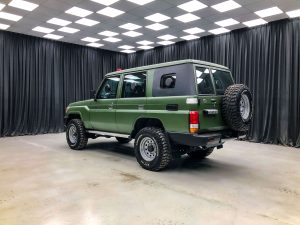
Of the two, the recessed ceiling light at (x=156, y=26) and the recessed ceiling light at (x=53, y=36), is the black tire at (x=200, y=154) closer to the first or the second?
the recessed ceiling light at (x=156, y=26)

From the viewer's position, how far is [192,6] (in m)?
6.25

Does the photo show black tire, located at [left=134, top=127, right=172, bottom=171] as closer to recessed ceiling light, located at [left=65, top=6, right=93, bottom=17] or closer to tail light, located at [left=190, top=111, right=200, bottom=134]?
tail light, located at [left=190, top=111, right=200, bottom=134]

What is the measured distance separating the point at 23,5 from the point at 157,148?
5289mm

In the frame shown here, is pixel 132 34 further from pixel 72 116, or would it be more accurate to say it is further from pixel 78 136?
pixel 78 136

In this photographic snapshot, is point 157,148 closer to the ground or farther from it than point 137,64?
closer to the ground

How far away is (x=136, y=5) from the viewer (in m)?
6.26

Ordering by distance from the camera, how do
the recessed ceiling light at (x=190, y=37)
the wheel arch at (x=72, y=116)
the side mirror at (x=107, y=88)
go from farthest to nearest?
the recessed ceiling light at (x=190, y=37) → the wheel arch at (x=72, y=116) → the side mirror at (x=107, y=88)

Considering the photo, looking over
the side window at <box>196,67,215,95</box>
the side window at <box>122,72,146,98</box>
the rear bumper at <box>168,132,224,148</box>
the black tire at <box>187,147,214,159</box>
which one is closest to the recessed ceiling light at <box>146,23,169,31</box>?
the side window at <box>122,72,146,98</box>

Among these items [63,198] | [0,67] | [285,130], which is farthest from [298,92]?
[0,67]

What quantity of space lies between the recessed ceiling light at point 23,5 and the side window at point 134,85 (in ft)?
11.5

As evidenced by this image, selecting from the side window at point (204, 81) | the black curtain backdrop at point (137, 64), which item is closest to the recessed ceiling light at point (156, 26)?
the black curtain backdrop at point (137, 64)

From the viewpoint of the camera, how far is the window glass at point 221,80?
4262 mm

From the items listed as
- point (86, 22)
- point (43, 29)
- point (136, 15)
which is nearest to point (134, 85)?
point (136, 15)

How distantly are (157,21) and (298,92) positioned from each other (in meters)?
4.55
